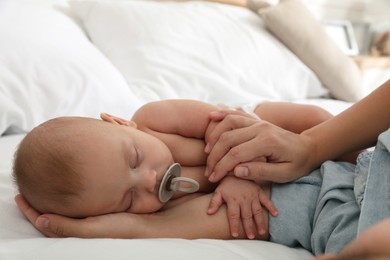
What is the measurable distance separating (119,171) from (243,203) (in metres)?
0.22

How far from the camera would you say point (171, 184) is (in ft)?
2.46

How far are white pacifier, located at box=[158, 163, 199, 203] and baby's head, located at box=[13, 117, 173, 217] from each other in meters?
0.01

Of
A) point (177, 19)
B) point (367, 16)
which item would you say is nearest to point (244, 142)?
point (177, 19)

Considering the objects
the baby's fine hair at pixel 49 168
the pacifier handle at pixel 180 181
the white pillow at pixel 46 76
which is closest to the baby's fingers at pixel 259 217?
the pacifier handle at pixel 180 181

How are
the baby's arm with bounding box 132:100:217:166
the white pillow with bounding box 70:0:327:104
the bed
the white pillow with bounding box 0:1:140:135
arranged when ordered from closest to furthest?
the bed
the baby's arm with bounding box 132:100:217:166
the white pillow with bounding box 0:1:140:135
the white pillow with bounding box 70:0:327:104

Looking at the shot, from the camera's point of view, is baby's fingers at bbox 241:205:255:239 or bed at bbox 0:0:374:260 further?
baby's fingers at bbox 241:205:255:239

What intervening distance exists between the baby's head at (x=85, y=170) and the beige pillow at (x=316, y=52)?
1289 mm

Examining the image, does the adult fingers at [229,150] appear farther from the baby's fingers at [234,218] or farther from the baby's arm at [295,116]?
the baby's arm at [295,116]

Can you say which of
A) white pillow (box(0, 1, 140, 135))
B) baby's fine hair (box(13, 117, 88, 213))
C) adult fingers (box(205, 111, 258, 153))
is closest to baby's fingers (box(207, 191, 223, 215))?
adult fingers (box(205, 111, 258, 153))

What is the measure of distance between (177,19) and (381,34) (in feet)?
6.22

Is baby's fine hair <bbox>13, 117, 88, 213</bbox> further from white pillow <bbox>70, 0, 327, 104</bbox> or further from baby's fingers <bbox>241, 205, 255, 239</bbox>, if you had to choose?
white pillow <bbox>70, 0, 327, 104</bbox>

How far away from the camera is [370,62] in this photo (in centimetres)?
264

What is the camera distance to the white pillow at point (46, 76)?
42.5 inches

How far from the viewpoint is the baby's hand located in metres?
0.70
